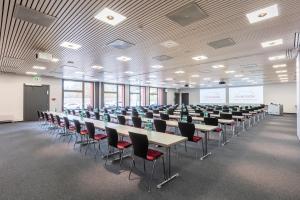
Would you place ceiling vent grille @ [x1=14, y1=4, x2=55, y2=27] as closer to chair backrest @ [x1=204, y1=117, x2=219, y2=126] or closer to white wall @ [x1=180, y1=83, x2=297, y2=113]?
chair backrest @ [x1=204, y1=117, x2=219, y2=126]

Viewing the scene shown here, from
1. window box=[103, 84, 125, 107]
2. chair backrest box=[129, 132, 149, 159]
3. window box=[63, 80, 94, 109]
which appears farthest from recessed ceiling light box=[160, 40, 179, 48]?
window box=[103, 84, 125, 107]

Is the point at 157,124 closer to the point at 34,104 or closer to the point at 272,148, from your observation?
the point at 272,148

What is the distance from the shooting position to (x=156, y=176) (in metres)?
3.44

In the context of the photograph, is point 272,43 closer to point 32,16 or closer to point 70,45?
point 70,45

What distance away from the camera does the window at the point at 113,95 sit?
16391 millimetres

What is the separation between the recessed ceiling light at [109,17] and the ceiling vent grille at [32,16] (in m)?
1.04

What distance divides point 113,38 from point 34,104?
1043cm

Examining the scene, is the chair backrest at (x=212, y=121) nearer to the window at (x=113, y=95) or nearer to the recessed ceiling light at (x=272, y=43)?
the recessed ceiling light at (x=272, y=43)

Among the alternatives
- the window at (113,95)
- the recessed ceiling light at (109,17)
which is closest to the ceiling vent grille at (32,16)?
the recessed ceiling light at (109,17)

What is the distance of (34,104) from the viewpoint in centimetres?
1210

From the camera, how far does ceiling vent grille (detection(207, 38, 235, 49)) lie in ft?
16.7

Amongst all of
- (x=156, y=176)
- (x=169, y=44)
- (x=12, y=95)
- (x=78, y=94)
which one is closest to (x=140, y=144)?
(x=156, y=176)

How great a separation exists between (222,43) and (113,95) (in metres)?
13.2

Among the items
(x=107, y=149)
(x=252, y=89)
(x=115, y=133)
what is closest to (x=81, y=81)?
(x=107, y=149)
